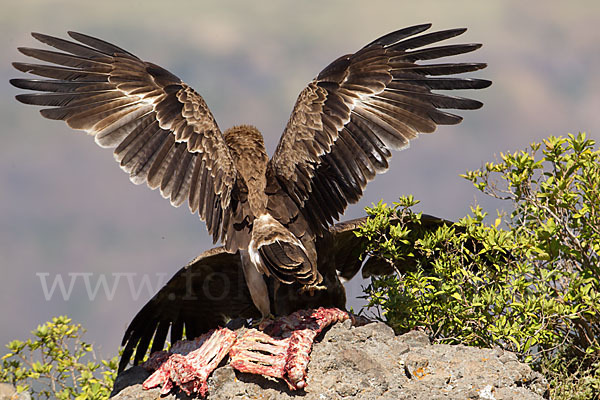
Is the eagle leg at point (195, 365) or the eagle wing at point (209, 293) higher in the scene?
the eagle wing at point (209, 293)

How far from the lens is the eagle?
549 centimetres

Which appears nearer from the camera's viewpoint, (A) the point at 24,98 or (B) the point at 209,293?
(A) the point at 24,98

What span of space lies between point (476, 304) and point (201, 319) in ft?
9.88

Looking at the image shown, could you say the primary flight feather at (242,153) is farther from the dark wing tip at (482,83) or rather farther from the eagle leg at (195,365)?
the eagle leg at (195,365)

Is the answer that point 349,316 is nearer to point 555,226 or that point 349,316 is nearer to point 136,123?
point 555,226

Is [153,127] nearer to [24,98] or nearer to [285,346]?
[24,98]

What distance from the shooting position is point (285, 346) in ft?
17.2

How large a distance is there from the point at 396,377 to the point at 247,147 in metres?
2.30

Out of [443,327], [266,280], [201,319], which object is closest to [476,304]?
[443,327]

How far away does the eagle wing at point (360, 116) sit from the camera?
5562 mm

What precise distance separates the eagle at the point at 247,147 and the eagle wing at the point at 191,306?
3.48 ft

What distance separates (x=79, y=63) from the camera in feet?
18.7

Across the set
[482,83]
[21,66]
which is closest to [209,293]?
[21,66]

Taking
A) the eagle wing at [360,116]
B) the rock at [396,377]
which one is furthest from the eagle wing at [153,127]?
the rock at [396,377]
